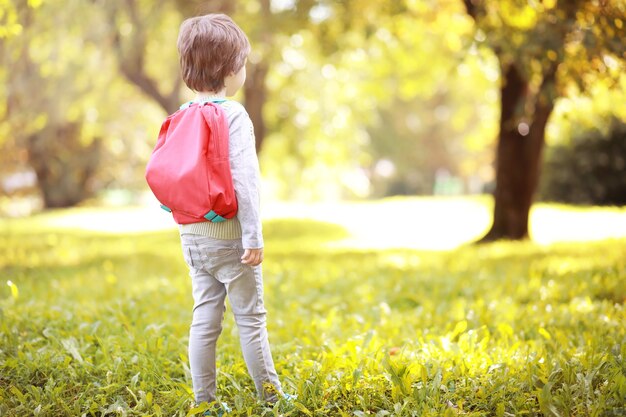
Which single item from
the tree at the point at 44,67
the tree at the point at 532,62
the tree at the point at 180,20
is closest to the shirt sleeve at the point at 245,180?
the tree at the point at 44,67

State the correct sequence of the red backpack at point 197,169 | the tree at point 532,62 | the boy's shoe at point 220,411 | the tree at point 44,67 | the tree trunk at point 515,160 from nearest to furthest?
the red backpack at point 197,169, the boy's shoe at point 220,411, the tree at point 532,62, the tree at point 44,67, the tree trunk at point 515,160

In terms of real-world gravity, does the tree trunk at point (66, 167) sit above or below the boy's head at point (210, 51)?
below

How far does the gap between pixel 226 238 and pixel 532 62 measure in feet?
19.2

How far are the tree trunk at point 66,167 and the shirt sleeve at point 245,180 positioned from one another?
73.1 ft

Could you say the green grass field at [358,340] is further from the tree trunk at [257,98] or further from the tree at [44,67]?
the tree trunk at [257,98]

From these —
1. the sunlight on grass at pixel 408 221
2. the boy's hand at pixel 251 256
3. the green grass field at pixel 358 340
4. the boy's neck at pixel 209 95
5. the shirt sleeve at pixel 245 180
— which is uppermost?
the boy's neck at pixel 209 95

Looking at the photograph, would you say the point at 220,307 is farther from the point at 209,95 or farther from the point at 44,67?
the point at 44,67

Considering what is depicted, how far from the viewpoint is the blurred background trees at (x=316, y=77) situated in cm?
776

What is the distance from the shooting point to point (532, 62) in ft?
25.3

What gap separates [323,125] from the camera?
67.1 ft

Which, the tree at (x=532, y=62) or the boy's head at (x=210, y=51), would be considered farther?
the tree at (x=532, y=62)

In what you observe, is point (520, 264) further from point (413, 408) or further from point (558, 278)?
point (413, 408)

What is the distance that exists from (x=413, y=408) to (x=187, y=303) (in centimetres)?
300

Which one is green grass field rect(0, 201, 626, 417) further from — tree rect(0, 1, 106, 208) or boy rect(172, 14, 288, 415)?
tree rect(0, 1, 106, 208)
